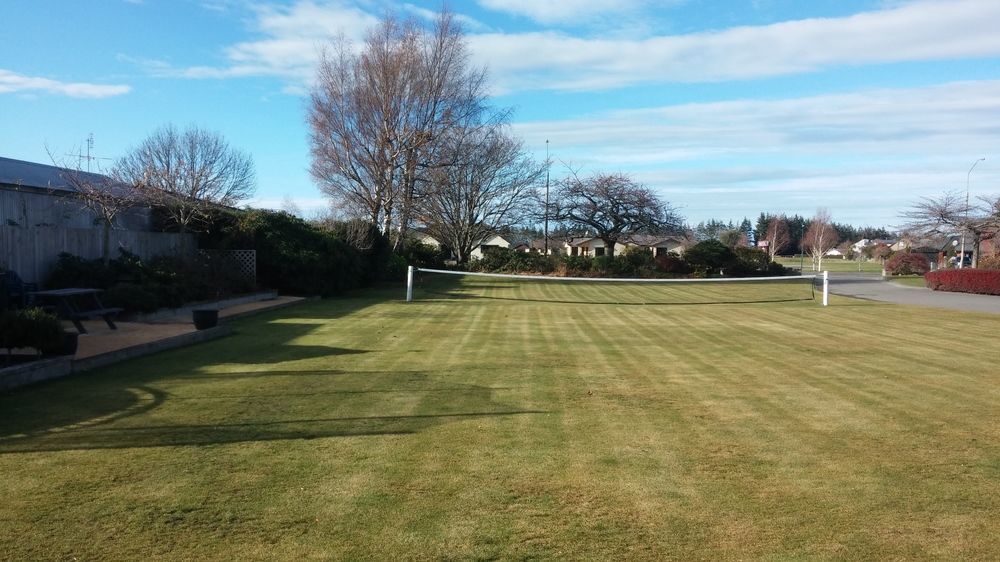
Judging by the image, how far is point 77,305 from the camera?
14.3 meters

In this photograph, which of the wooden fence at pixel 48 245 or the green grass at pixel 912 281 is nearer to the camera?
the wooden fence at pixel 48 245

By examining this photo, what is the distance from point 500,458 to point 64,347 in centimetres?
658

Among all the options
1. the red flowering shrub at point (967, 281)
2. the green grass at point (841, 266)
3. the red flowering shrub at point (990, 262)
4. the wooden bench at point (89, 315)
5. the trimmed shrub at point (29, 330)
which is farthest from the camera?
the green grass at point (841, 266)

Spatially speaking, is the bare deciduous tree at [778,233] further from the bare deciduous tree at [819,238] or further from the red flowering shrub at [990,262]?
the red flowering shrub at [990,262]

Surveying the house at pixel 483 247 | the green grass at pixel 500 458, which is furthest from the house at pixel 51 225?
the house at pixel 483 247

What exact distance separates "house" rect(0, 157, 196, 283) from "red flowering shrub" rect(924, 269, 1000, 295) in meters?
33.3

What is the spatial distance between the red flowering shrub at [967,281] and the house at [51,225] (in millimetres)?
33310

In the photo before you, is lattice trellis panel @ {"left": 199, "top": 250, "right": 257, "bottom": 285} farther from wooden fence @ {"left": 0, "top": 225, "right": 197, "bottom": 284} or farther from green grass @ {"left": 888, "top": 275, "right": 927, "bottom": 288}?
green grass @ {"left": 888, "top": 275, "right": 927, "bottom": 288}

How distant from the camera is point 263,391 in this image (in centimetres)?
794

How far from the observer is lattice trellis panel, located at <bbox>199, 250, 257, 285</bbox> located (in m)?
22.8

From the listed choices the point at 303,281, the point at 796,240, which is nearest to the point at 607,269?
the point at 303,281

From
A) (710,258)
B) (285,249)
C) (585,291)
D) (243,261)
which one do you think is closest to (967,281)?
(710,258)

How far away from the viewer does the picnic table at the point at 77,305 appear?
11531mm

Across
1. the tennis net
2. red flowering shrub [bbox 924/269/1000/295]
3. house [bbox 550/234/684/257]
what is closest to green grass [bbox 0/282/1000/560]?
the tennis net
